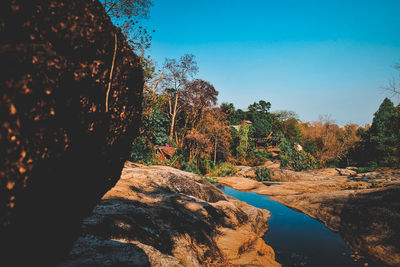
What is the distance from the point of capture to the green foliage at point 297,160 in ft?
78.7

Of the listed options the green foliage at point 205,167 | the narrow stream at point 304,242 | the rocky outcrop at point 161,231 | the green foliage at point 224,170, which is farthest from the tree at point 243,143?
the rocky outcrop at point 161,231

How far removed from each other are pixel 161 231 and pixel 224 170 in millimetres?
16539

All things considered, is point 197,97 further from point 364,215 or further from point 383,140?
point 383,140

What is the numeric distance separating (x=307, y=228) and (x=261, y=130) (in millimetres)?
25455

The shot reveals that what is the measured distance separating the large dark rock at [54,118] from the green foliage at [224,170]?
60.2ft

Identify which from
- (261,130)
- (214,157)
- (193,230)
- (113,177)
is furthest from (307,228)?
(261,130)

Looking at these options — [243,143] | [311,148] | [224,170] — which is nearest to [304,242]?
[224,170]

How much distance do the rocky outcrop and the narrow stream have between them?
0.94 m

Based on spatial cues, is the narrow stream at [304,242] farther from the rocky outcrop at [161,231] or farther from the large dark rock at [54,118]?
the large dark rock at [54,118]

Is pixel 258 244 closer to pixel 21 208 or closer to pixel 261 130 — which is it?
pixel 21 208

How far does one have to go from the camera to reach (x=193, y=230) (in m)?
4.61

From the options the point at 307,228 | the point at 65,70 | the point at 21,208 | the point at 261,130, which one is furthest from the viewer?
the point at 261,130

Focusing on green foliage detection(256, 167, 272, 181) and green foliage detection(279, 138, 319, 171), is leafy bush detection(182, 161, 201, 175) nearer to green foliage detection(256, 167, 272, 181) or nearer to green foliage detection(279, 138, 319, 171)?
green foliage detection(256, 167, 272, 181)

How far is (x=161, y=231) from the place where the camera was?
3.94m
